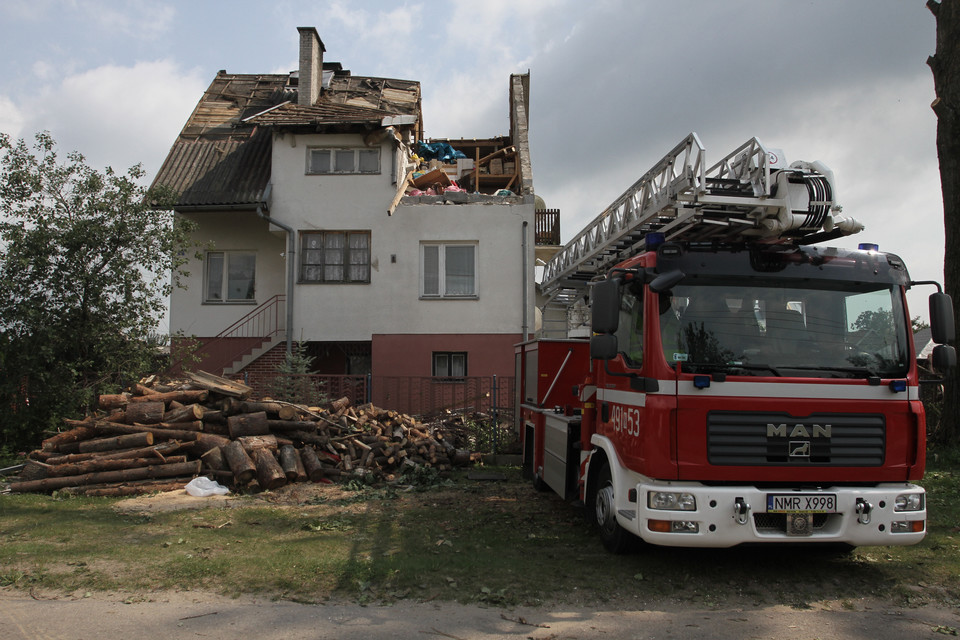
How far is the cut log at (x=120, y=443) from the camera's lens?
10.3 m

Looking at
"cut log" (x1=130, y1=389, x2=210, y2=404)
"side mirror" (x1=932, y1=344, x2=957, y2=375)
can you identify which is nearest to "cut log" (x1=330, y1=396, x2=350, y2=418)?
"cut log" (x1=130, y1=389, x2=210, y2=404)

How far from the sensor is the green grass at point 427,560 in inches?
219

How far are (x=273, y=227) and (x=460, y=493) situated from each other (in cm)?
1014

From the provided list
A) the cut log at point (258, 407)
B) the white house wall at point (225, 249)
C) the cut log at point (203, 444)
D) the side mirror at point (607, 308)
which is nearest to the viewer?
the side mirror at point (607, 308)

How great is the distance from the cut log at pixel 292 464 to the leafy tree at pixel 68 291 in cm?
437

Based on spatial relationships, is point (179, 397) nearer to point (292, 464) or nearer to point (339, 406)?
point (292, 464)

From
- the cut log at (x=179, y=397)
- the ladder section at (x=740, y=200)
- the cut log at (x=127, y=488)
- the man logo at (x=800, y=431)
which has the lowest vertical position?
the cut log at (x=127, y=488)

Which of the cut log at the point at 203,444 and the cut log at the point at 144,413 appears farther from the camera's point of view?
the cut log at the point at 144,413

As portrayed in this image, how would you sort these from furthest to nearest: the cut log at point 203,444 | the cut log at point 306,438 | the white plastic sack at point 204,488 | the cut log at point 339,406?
the cut log at point 339,406
the cut log at point 306,438
the cut log at point 203,444
the white plastic sack at point 204,488

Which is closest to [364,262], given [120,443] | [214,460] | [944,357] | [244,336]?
[244,336]

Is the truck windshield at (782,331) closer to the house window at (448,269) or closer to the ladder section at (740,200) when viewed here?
the ladder section at (740,200)

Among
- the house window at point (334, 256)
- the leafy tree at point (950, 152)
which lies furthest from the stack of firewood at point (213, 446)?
the leafy tree at point (950, 152)

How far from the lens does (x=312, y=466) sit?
1071cm

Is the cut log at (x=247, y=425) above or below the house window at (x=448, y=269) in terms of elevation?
below
